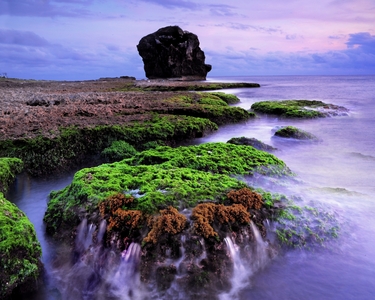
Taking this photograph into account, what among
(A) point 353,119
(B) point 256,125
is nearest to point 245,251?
(B) point 256,125

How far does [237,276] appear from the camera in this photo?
18.3ft

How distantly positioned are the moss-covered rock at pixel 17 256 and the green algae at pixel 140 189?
121 cm

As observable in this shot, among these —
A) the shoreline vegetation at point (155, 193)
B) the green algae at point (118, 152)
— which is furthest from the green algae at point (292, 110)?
the green algae at point (118, 152)

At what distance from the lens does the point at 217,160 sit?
29.9 feet

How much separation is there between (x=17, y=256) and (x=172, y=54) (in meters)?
79.2

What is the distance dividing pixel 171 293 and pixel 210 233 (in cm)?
110

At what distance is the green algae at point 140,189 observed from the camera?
21.0ft

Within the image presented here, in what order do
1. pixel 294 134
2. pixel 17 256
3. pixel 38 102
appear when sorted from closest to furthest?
pixel 17 256, pixel 294 134, pixel 38 102

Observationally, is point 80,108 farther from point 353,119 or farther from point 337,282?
point 353,119

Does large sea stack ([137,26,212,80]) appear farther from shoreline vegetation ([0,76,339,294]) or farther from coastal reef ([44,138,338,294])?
coastal reef ([44,138,338,294])

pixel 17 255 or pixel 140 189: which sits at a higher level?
pixel 140 189

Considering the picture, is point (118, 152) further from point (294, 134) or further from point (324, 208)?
point (294, 134)

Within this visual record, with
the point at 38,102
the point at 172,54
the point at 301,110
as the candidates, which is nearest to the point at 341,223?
the point at 38,102

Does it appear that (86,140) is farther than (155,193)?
Yes
